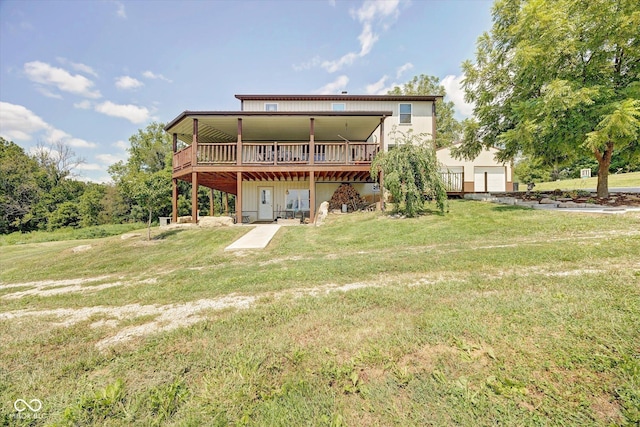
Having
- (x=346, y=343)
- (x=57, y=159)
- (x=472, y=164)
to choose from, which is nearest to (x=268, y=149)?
(x=346, y=343)

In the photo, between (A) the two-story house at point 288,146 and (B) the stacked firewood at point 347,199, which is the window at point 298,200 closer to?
(A) the two-story house at point 288,146

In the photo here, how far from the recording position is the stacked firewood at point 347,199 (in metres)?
15.0

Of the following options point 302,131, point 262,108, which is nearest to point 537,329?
point 302,131

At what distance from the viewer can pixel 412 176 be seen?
33.4 ft

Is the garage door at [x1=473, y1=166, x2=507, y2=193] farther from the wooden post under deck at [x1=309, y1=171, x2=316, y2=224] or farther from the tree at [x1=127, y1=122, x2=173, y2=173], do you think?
the tree at [x1=127, y1=122, x2=173, y2=173]

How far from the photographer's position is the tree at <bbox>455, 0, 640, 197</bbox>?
888 centimetres

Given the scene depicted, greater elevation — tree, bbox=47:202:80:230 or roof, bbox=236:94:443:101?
roof, bbox=236:94:443:101

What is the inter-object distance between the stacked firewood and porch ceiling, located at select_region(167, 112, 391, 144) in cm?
348

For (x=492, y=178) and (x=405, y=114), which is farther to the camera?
(x=492, y=178)

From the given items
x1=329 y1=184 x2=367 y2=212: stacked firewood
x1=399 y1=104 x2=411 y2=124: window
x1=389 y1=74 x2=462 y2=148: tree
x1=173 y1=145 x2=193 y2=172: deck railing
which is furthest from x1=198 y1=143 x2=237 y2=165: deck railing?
x1=389 y1=74 x2=462 y2=148: tree

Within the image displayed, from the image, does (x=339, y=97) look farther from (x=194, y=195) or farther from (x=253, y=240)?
(x=253, y=240)

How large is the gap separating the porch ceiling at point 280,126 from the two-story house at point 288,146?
0.04 metres

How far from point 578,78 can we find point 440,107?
22492 mm

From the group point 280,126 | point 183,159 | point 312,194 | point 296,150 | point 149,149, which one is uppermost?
point 149,149
